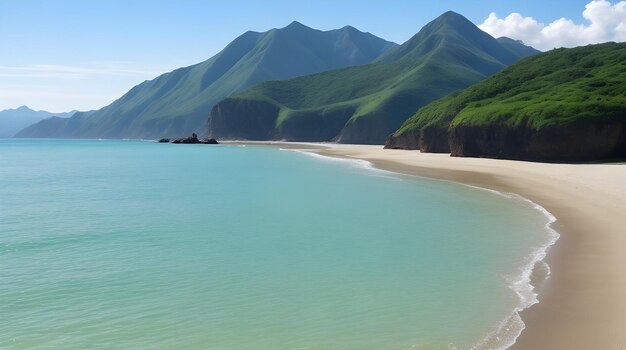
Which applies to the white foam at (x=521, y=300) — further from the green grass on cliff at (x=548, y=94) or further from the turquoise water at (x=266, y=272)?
the green grass on cliff at (x=548, y=94)

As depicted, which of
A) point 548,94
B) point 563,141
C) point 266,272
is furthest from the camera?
point 548,94

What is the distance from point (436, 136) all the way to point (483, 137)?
25.0 metres

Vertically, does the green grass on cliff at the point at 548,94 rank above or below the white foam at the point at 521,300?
above

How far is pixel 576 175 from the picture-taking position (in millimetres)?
44125

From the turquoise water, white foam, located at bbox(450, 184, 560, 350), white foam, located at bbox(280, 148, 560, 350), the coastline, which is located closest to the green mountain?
the coastline

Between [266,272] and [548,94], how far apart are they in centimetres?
7212

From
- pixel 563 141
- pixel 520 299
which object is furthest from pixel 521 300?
pixel 563 141

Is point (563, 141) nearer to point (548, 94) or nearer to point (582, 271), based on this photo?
point (548, 94)

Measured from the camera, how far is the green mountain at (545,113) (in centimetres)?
6056

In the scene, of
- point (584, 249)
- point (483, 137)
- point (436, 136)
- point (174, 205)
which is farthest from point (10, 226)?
point (436, 136)

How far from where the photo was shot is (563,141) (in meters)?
61.9

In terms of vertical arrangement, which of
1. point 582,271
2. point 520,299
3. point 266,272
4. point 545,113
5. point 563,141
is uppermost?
point 545,113

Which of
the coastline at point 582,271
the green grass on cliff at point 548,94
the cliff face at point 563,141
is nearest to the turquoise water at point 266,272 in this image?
the coastline at point 582,271

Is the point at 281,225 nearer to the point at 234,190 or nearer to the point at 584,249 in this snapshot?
the point at 584,249
